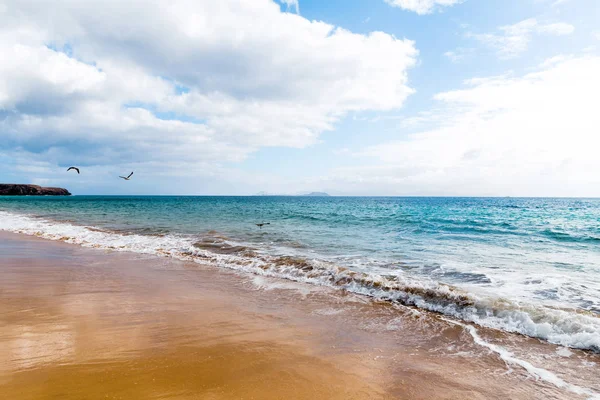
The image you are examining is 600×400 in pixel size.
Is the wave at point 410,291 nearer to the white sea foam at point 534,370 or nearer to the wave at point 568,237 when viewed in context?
the white sea foam at point 534,370

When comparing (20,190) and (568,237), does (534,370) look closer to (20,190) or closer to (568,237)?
(568,237)

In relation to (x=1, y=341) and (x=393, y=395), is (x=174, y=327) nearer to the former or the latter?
(x=1, y=341)

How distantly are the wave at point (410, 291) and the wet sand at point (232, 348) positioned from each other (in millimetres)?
671

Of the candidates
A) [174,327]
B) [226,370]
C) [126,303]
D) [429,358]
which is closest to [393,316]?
[429,358]

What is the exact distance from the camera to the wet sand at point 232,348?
13.3 ft

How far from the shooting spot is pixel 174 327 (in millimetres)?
5887

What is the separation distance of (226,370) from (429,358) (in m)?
3.32

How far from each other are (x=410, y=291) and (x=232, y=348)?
549cm

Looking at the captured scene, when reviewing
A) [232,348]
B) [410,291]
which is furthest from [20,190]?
[410,291]

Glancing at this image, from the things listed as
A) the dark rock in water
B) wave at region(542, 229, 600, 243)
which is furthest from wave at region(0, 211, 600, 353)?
the dark rock in water

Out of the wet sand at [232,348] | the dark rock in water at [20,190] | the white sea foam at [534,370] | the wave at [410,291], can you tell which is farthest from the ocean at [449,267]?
the dark rock in water at [20,190]

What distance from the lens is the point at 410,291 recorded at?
863cm

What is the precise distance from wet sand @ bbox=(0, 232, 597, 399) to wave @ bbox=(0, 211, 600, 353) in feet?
2.20

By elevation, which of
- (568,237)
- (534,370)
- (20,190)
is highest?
(20,190)
